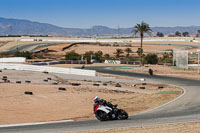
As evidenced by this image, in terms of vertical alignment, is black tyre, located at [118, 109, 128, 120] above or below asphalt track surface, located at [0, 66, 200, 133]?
above

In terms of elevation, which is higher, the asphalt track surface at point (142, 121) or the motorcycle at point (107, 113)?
the motorcycle at point (107, 113)

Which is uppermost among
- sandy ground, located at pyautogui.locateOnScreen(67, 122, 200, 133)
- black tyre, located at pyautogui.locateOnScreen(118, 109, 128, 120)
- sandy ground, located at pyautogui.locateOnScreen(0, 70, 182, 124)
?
black tyre, located at pyautogui.locateOnScreen(118, 109, 128, 120)

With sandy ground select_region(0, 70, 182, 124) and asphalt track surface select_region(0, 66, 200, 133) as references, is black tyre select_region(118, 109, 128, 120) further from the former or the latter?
sandy ground select_region(0, 70, 182, 124)

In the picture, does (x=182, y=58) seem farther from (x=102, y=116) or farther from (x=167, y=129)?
(x=167, y=129)

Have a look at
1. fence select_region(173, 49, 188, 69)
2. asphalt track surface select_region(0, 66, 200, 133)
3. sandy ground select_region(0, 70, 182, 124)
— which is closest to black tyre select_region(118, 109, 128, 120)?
asphalt track surface select_region(0, 66, 200, 133)

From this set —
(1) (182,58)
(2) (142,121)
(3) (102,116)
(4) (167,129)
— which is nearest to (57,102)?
(3) (102,116)

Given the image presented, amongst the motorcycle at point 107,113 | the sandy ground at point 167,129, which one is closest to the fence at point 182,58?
the motorcycle at point 107,113

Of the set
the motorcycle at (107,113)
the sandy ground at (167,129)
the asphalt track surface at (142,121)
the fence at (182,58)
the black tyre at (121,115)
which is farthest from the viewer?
the fence at (182,58)

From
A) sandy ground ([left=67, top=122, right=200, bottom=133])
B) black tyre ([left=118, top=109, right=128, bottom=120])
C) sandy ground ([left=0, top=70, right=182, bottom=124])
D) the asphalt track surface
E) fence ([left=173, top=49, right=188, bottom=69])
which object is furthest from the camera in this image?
fence ([left=173, top=49, right=188, bottom=69])

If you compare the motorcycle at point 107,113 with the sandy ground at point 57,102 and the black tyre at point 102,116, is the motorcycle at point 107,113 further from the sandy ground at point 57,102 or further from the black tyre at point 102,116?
the sandy ground at point 57,102

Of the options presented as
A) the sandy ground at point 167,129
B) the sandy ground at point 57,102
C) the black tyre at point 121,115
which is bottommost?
the sandy ground at point 57,102

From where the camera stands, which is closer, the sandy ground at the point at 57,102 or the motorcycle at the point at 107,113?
the motorcycle at the point at 107,113

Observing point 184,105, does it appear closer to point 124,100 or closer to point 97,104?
point 124,100

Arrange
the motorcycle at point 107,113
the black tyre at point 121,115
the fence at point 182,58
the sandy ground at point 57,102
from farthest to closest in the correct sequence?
the fence at point 182,58 → the sandy ground at point 57,102 → the black tyre at point 121,115 → the motorcycle at point 107,113
